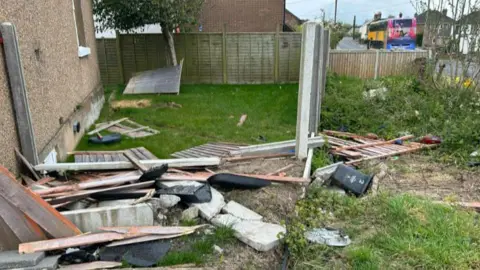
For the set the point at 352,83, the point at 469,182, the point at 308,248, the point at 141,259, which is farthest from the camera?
the point at 352,83

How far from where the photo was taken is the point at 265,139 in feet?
22.5

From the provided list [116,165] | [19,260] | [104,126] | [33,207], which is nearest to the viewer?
[19,260]

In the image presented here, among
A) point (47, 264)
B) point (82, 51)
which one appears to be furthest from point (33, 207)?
point (82, 51)

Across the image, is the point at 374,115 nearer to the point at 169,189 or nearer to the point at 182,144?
the point at 182,144

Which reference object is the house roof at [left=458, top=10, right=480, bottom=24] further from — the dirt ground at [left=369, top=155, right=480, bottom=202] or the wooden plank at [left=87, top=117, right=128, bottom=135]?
the wooden plank at [left=87, top=117, right=128, bottom=135]

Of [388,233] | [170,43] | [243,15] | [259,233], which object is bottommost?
[388,233]

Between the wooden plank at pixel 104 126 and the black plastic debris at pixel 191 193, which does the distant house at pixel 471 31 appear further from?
the wooden plank at pixel 104 126

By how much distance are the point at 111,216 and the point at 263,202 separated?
1.52 meters

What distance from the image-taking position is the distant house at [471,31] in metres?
8.38

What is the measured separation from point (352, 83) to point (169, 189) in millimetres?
8029

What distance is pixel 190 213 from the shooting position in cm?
334

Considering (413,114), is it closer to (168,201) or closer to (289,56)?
(168,201)

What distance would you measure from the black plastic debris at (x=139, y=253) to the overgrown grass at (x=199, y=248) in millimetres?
64

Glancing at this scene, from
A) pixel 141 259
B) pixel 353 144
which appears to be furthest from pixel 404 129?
pixel 141 259
